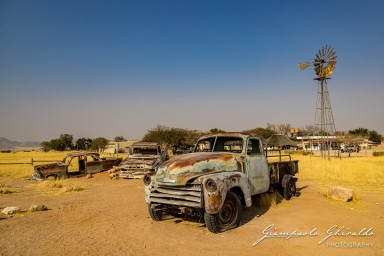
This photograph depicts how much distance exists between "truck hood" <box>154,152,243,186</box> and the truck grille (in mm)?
155

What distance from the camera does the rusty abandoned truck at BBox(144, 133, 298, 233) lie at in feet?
17.8

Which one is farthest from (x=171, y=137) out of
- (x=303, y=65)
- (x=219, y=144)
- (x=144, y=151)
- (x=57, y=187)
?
(x=219, y=144)

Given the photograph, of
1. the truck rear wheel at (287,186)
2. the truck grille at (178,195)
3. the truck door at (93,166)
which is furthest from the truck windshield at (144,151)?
the truck grille at (178,195)

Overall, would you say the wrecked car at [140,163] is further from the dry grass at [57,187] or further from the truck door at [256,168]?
the truck door at [256,168]

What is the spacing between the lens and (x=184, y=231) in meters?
5.77

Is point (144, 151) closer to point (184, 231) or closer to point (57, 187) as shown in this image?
point (57, 187)

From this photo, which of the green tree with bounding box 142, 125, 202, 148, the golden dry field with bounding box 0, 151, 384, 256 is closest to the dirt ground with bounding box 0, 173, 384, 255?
the golden dry field with bounding box 0, 151, 384, 256

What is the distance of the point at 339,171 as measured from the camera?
1623 centimetres

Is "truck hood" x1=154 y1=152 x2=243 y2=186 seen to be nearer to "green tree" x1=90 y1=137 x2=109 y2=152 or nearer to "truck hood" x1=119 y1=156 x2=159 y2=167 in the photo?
"truck hood" x1=119 y1=156 x2=159 y2=167

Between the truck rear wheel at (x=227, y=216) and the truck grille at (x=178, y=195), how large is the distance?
35cm

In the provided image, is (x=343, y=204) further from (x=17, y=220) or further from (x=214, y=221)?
(x=17, y=220)

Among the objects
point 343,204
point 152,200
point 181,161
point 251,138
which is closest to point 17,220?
point 152,200

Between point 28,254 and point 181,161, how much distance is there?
10.3ft

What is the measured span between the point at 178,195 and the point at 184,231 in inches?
29.5
